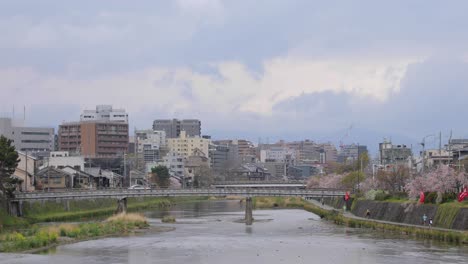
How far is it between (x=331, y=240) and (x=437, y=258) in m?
15.6

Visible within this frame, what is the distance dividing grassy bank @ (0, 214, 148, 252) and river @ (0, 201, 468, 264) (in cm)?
141

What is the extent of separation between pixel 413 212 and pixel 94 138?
133 meters

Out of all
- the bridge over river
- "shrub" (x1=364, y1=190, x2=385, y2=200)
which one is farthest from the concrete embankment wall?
the bridge over river

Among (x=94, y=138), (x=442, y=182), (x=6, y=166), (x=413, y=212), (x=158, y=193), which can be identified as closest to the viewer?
(x=442, y=182)

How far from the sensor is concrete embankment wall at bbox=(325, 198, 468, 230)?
186 ft

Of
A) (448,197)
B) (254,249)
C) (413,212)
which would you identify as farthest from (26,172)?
(448,197)

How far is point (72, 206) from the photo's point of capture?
3802 inches

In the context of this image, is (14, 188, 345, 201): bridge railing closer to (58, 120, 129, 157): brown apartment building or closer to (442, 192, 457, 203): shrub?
(442, 192, 457, 203): shrub

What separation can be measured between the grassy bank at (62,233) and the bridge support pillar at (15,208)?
1044 cm

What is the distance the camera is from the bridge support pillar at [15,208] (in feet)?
255

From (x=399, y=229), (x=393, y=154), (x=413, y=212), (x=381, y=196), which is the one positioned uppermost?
(x=393, y=154)

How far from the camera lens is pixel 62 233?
5962 centimetres

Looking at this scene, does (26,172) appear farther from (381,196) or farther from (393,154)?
(393,154)

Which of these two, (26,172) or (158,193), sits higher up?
(26,172)
